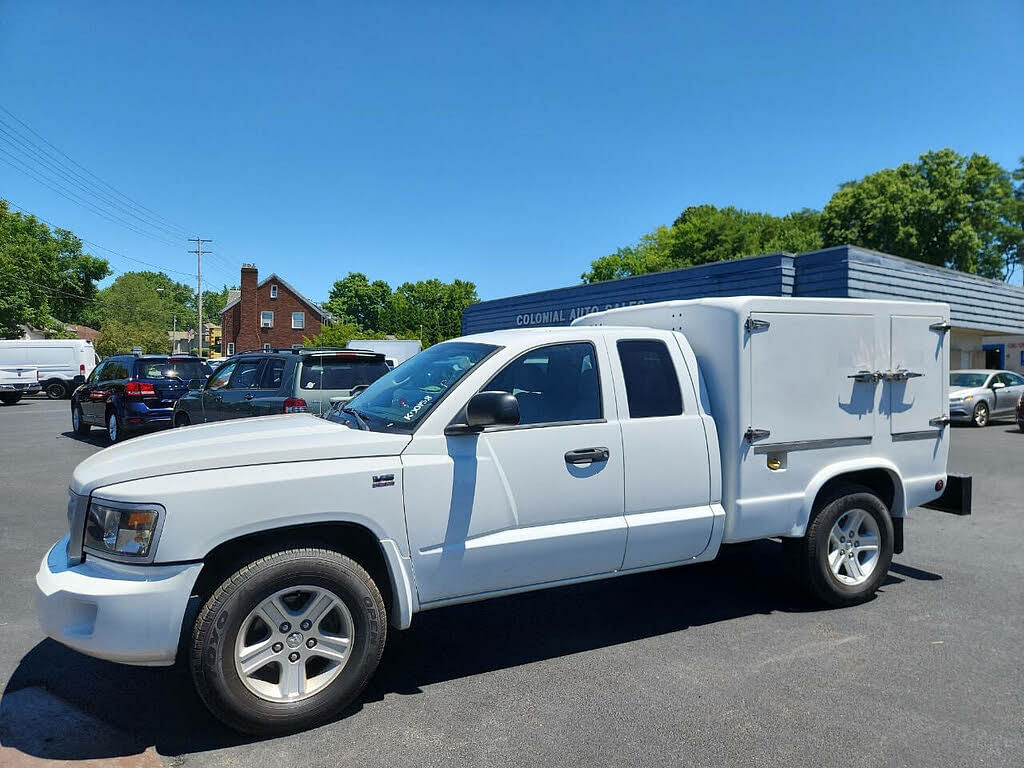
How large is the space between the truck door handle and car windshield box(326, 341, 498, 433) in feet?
2.36

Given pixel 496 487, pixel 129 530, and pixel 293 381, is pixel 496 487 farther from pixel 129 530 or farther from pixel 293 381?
pixel 293 381

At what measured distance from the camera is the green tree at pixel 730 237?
1998 inches

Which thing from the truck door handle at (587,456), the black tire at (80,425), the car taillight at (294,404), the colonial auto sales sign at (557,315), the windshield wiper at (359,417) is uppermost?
the colonial auto sales sign at (557,315)

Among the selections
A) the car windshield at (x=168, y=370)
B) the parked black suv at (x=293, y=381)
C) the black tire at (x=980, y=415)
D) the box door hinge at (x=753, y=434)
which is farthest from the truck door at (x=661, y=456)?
Result: the black tire at (x=980, y=415)

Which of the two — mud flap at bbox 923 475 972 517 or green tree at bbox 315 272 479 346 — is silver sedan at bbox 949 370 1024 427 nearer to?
mud flap at bbox 923 475 972 517

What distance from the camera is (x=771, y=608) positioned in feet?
16.1

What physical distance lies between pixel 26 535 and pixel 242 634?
4813 mm

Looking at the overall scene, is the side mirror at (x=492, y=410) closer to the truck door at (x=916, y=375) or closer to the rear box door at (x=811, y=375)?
the rear box door at (x=811, y=375)

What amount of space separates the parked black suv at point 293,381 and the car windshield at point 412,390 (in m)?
A: 4.11

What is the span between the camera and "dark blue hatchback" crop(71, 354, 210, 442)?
13305 millimetres

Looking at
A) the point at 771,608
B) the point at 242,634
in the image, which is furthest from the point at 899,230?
the point at 242,634

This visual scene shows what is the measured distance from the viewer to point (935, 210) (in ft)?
133

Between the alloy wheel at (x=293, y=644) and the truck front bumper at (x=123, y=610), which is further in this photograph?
the alloy wheel at (x=293, y=644)

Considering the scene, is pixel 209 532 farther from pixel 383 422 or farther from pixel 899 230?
pixel 899 230
